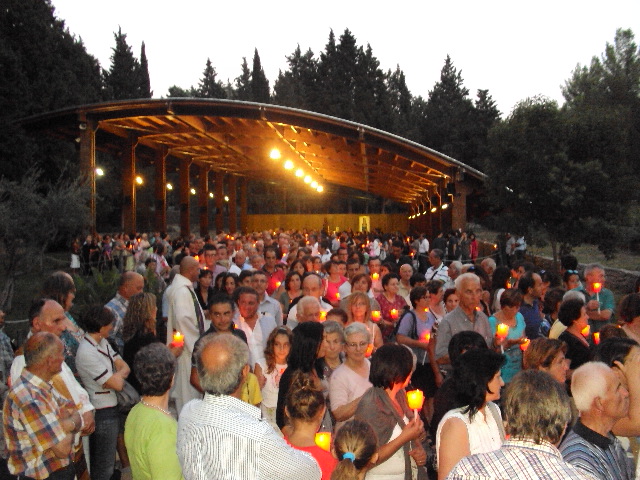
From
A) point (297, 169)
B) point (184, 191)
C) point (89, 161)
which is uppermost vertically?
point (297, 169)

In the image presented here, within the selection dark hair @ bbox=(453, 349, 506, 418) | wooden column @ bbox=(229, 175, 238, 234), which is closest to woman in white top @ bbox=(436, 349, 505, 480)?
dark hair @ bbox=(453, 349, 506, 418)

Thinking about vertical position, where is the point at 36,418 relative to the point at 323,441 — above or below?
below

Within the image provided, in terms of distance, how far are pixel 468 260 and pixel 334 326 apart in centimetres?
1382

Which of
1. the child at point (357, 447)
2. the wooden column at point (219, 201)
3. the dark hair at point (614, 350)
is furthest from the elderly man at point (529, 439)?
the wooden column at point (219, 201)

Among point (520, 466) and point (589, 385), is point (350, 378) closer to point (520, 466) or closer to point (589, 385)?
point (589, 385)

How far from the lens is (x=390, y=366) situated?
A: 3939 mm

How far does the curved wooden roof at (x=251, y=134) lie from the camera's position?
57.2 ft

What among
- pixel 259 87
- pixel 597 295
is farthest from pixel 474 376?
pixel 259 87

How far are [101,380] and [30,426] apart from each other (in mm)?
1022

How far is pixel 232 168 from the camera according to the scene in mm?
34406

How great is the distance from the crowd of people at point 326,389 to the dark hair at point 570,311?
0.01 m

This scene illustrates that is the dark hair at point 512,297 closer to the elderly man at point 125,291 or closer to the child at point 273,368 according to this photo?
the child at point 273,368

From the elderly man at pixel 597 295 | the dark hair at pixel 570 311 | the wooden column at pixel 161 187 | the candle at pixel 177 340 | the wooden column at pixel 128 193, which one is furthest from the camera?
the wooden column at pixel 161 187

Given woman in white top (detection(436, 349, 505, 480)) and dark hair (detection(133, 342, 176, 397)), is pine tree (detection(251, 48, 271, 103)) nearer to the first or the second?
dark hair (detection(133, 342, 176, 397))
